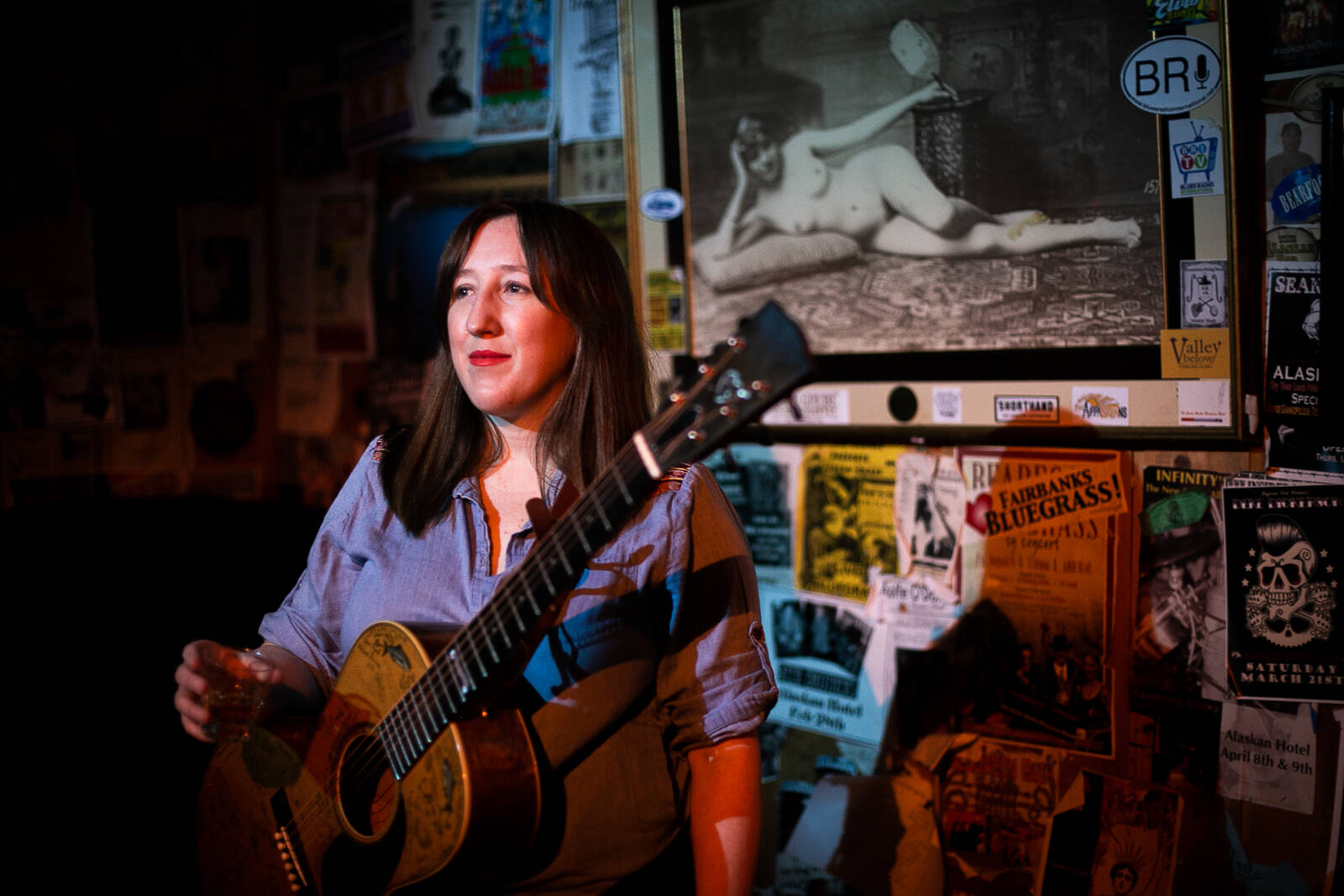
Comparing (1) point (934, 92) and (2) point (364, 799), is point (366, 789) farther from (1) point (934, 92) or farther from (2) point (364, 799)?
(1) point (934, 92)

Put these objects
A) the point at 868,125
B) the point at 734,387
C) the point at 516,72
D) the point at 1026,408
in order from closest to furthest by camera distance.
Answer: the point at 734,387
the point at 1026,408
the point at 868,125
the point at 516,72

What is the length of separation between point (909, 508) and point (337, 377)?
1722 millimetres

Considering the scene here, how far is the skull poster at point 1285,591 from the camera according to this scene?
170cm

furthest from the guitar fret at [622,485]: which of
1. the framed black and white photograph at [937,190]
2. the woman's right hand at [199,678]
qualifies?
the framed black and white photograph at [937,190]

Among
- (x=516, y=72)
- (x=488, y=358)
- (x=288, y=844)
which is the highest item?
(x=516, y=72)

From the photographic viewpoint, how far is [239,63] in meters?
2.98

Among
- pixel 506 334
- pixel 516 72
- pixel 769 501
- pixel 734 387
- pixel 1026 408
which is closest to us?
pixel 734 387

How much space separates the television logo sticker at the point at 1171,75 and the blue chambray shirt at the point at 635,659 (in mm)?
1103

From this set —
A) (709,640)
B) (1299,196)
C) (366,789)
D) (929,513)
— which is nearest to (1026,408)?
(929,513)

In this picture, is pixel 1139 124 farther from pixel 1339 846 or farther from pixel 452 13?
pixel 452 13

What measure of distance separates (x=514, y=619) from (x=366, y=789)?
0.42 metres

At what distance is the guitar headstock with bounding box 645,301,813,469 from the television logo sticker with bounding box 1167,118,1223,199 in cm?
110

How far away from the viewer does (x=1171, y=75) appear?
69.6 inches

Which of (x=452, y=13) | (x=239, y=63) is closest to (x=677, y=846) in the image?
(x=452, y=13)
